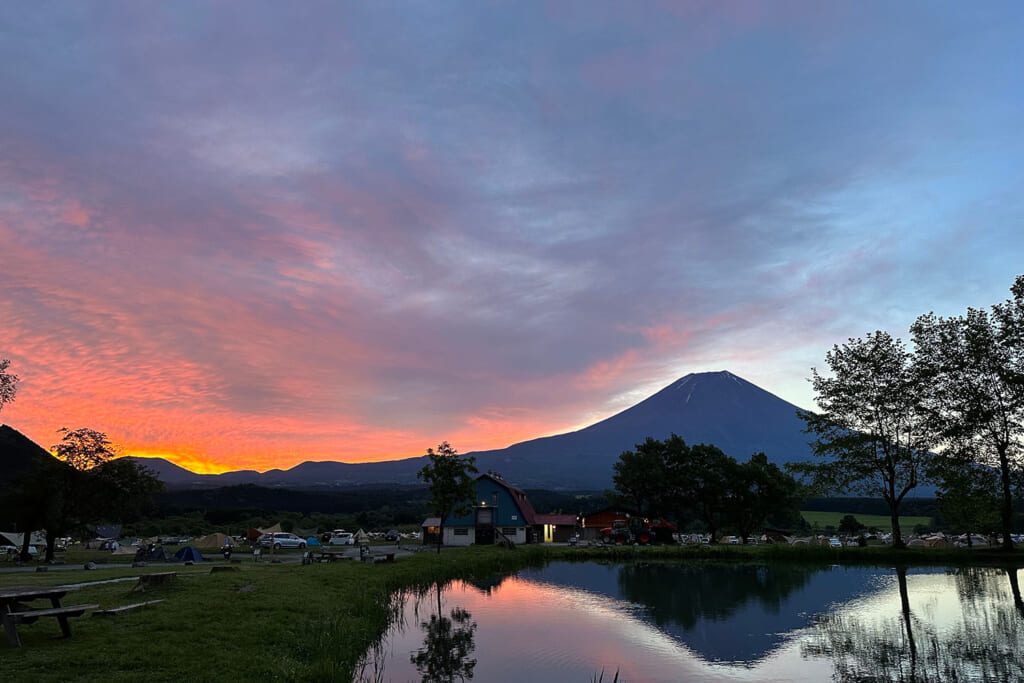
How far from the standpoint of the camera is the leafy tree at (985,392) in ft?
130

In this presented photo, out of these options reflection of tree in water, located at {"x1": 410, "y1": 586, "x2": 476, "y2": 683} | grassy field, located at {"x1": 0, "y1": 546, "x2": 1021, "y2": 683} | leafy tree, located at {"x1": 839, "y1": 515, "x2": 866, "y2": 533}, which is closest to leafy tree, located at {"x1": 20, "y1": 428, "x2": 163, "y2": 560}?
grassy field, located at {"x1": 0, "y1": 546, "x2": 1021, "y2": 683}

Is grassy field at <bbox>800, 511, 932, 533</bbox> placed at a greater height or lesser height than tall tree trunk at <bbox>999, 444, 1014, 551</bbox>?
lesser

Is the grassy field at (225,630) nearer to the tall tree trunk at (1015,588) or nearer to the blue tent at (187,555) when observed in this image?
the blue tent at (187,555)

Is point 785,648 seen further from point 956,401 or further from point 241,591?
point 956,401

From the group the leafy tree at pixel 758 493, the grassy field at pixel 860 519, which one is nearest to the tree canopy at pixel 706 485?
the leafy tree at pixel 758 493

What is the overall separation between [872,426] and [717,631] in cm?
3342

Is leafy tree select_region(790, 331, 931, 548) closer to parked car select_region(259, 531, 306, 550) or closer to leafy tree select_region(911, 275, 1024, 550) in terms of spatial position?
leafy tree select_region(911, 275, 1024, 550)

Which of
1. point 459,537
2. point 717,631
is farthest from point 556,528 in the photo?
point 717,631

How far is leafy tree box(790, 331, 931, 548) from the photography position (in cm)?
4569

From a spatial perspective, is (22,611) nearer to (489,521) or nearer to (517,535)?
(489,521)

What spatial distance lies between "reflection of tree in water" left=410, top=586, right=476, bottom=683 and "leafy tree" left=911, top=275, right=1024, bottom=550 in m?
36.4

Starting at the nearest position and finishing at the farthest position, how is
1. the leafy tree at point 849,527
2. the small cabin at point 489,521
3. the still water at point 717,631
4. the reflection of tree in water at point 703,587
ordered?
the still water at point 717,631 < the reflection of tree in water at point 703,587 < the small cabin at point 489,521 < the leafy tree at point 849,527

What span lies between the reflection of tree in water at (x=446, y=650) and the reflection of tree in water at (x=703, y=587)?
7508 mm

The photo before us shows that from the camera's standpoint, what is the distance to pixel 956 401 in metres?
42.8
